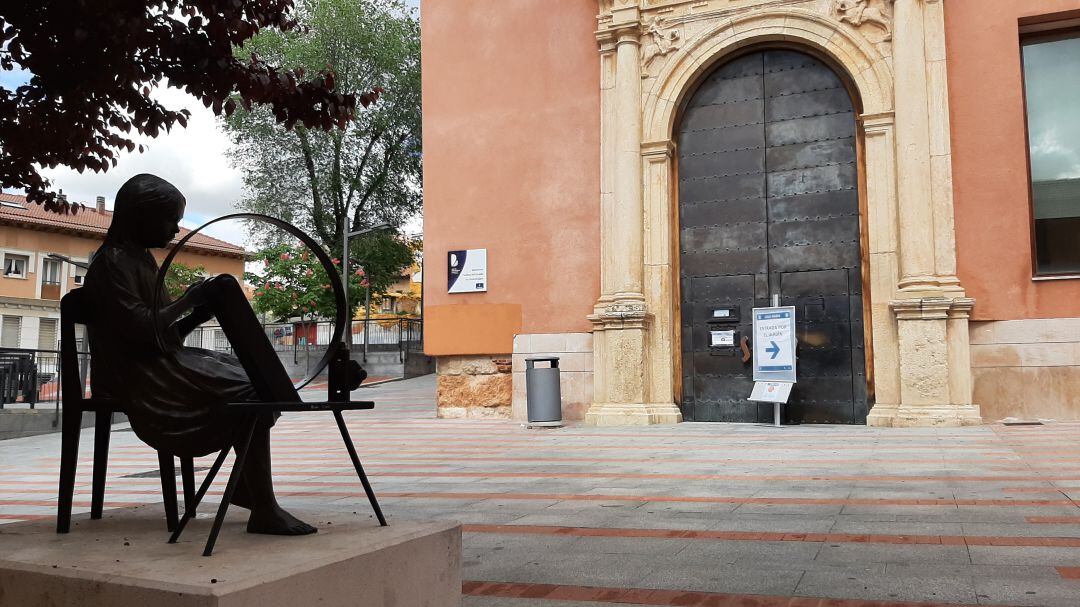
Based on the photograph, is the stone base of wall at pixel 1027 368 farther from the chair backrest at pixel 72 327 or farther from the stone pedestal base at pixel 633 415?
the chair backrest at pixel 72 327

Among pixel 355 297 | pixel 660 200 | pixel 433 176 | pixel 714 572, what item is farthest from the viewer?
pixel 355 297

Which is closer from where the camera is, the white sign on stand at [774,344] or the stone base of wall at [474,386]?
the white sign on stand at [774,344]

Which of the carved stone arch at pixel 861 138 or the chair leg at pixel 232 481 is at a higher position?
the carved stone arch at pixel 861 138

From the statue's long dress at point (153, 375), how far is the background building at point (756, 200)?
10.7 meters

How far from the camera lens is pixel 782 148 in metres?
13.5

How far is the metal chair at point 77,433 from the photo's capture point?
3.04 meters

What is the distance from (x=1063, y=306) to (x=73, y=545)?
40.1 feet

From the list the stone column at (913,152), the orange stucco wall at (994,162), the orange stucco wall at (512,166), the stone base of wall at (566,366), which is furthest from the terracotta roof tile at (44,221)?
the orange stucco wall at (994,162)

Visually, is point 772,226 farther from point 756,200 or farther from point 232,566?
point 232,566

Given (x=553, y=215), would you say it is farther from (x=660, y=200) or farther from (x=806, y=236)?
(x=806, y=236)

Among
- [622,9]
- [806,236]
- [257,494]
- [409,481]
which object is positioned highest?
[622,9]

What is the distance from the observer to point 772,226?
13.5 meters

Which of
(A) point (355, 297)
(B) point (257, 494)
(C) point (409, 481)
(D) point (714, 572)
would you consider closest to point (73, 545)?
(B) point (257, 494)

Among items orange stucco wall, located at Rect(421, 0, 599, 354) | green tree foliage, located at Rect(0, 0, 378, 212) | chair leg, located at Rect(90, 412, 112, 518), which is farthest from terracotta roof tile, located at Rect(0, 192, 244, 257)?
chair leg, located at Rect(90, 412, 112, 518)
